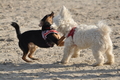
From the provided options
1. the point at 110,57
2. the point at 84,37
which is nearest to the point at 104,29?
the point at 84,37

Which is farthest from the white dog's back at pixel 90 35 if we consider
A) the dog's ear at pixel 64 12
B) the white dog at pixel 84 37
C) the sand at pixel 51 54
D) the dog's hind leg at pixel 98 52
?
the sand at pixel 51 54

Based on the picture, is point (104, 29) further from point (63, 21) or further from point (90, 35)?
point (63, 21)

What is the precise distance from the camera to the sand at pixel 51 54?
21.9 feet

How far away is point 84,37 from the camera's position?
6941 mm

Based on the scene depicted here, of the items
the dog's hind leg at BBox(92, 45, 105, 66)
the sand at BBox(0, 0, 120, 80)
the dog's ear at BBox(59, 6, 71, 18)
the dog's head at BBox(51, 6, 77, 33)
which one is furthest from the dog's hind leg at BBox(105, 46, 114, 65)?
the dog's ear at BBox(59, 6, 71, 18)

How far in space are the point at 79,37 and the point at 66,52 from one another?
1.84 ft

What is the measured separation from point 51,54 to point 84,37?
191 cm

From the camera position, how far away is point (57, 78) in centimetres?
645

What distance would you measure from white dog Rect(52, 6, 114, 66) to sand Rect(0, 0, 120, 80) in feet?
0.89

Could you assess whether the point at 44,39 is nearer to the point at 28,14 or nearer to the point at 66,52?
the point at 66,52

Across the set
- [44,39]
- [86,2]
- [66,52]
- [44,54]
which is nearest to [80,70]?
[66,52]

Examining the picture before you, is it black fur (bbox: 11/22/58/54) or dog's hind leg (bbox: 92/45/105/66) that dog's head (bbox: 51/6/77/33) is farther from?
dog's hind leg (bbox: 92/45/105/66)

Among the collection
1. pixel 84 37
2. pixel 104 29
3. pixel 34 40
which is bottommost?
pixel 34 40

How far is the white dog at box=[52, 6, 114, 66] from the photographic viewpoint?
6746 millimetres
